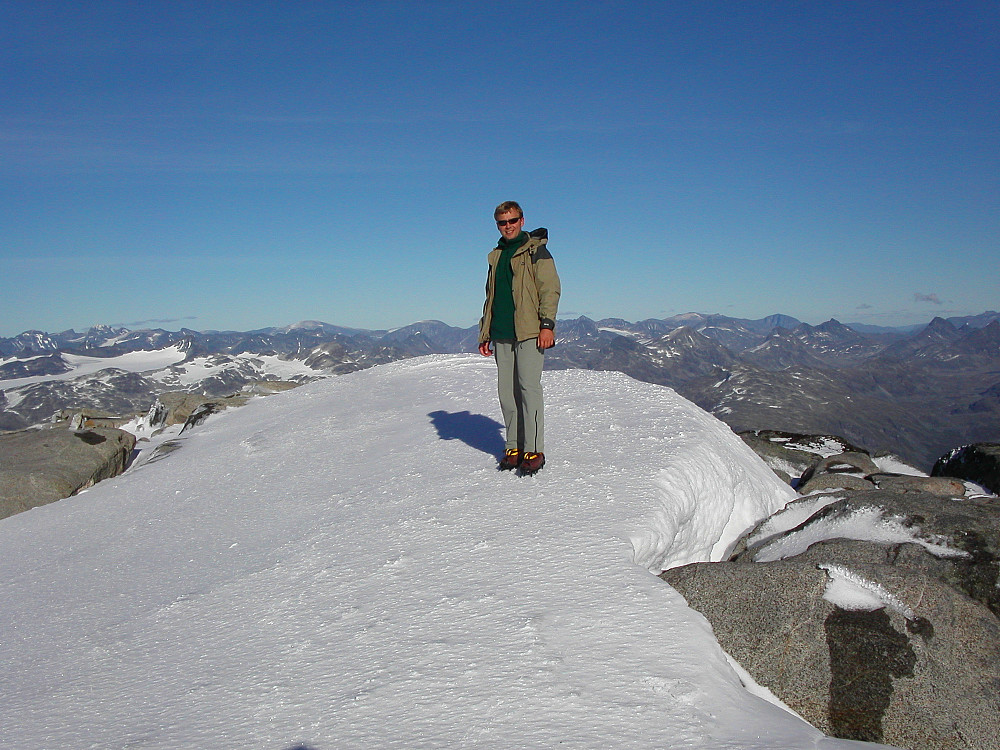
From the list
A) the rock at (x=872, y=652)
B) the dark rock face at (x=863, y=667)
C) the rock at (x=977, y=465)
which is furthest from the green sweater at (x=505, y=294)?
the rock at (x=977, y=465)

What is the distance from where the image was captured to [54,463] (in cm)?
1761

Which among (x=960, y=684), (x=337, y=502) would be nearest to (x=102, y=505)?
(x=337, y=502)

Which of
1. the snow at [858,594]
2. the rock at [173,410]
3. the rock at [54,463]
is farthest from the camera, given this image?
the rock at [173,410]

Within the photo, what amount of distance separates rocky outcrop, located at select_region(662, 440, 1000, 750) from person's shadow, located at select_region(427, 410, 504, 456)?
5284 millimetres

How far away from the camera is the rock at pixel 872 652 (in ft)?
18.8

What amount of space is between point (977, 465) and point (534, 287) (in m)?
15.8

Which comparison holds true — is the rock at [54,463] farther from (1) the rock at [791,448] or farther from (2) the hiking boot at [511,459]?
(1) the rock at [791,448]

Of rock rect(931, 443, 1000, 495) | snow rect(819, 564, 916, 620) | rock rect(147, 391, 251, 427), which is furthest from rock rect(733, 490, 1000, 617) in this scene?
rock rect(147, 391, 251, 427)

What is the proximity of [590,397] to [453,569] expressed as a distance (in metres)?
8.69

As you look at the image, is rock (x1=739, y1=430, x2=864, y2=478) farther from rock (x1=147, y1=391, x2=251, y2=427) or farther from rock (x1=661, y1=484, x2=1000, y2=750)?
rock (x1=147, y1=391, x2=251, y2=427)

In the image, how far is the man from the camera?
9375mm

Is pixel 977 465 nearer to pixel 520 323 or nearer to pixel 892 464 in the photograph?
pixel 892 464

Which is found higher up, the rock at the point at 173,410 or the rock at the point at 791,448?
the rock at the point at 173,410

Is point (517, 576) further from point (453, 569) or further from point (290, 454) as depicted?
point (290, 454)
